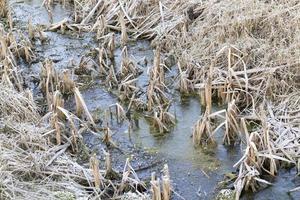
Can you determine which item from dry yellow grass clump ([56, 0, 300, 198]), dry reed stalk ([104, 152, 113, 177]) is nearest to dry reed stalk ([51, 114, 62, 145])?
dry reed stalk ([104, 152, 113, 177])

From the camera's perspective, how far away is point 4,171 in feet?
18.8

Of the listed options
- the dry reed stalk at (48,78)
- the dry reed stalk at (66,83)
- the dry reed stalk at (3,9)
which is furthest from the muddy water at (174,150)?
the dry reed stalk at (3,9)

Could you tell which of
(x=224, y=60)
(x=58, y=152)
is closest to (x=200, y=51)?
(x=224, y=60)

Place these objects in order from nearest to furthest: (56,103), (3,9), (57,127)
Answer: (57,127) → (56,103) → (3,9)

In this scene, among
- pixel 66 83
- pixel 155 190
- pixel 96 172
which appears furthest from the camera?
pixel 66 83

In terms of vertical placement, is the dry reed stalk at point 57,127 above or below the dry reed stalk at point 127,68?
below

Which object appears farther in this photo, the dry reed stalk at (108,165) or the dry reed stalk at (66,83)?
the dry reed stalk at (66,83)

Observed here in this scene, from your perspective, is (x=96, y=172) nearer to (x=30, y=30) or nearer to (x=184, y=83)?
(x=184, y=83)

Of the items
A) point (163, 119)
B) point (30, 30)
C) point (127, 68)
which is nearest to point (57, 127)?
point (163, 119)

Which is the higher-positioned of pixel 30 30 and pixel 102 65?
pixel 30 30

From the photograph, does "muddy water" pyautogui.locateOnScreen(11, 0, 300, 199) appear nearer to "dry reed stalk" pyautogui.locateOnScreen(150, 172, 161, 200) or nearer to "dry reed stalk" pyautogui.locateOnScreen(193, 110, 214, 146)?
"dry reed stalk" pyautogui.locateOnScreen(193, 110, 214, 146)

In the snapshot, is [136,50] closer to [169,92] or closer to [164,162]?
[169,92]

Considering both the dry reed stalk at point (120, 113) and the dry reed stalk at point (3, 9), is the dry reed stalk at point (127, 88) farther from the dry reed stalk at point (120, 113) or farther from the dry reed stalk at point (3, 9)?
the dry reed stalk at point (3, 9)

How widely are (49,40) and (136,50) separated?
1.58 metres
